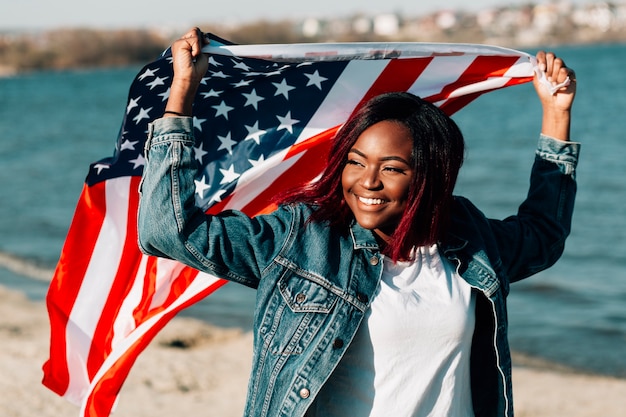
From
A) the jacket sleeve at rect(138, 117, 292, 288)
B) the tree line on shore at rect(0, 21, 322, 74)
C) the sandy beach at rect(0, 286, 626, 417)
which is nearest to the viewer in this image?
the jacket sleeve at rect(138, 117, 292, 288)

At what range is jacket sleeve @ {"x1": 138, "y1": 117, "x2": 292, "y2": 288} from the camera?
8.14ft

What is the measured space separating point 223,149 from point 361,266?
1.18 m

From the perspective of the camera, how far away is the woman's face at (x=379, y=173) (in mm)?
2598

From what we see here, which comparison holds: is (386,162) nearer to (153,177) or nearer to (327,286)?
(327,286)

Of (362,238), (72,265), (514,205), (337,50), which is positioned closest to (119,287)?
(72,265)

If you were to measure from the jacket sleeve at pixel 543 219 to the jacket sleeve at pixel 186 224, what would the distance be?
0.78 metres

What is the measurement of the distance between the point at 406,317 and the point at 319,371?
0.93ft

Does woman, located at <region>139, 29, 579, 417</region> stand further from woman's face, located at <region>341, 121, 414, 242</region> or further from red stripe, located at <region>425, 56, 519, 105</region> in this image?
red stripe, located at <region>425, 56, 519, 105</region>

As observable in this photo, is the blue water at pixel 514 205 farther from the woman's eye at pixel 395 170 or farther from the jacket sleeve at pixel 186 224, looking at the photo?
the jacket sleeve at pixel 186 224

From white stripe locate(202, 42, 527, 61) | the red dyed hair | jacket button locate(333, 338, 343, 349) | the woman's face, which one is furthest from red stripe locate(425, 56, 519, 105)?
jacket button locate(333, 338, 343, 349)

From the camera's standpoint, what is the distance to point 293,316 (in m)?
2.51

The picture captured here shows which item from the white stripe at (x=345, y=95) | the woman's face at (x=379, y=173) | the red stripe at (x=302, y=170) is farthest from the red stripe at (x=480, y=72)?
the woman's face at (x=379, y=173)

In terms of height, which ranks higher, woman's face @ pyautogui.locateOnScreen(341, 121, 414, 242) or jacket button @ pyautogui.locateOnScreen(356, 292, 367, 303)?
woman's face @ pyautogui.locateOnScreen(341, 121, 414, 242)

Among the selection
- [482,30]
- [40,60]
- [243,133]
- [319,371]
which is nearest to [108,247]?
[243,133]
